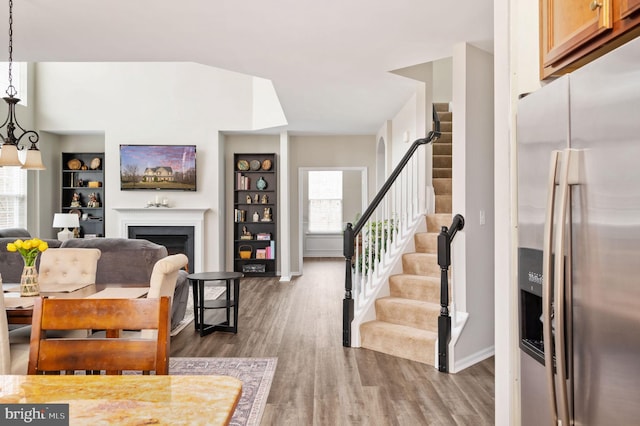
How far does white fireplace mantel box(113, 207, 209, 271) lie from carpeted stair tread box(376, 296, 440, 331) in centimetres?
459

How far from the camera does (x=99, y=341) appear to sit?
→ 151cm

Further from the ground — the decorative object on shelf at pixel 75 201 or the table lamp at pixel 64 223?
the decorative object on shelf at pixel 75 201

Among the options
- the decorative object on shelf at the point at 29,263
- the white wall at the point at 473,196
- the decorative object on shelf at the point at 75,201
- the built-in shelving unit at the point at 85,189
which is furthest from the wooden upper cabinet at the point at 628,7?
the decorative object on shelf at the point at 75,201

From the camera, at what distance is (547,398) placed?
1.42 m

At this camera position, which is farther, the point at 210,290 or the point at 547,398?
the point at 210,290

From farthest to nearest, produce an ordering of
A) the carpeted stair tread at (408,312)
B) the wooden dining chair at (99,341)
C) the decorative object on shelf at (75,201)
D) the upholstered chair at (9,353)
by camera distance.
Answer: the decorative object on shelf at (75,201) < the carpeted stair tread at (408,312) < the upholstered chair at (9,353) < the wooden dining chair at (99,341)

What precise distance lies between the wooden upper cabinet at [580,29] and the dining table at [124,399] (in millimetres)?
1381

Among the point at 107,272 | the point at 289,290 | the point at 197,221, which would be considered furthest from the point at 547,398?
the point at 197,221

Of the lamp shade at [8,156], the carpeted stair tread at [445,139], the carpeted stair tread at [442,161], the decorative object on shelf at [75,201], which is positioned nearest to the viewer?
the lamp shade at [8,156]

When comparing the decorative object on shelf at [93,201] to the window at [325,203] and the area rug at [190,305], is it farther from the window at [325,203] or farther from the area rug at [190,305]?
the window at [325,203]

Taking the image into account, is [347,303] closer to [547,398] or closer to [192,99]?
[547,398]

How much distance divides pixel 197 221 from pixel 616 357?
25.3 ft

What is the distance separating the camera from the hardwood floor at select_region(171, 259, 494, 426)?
9.62 feet

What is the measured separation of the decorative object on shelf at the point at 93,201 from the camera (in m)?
8.65
